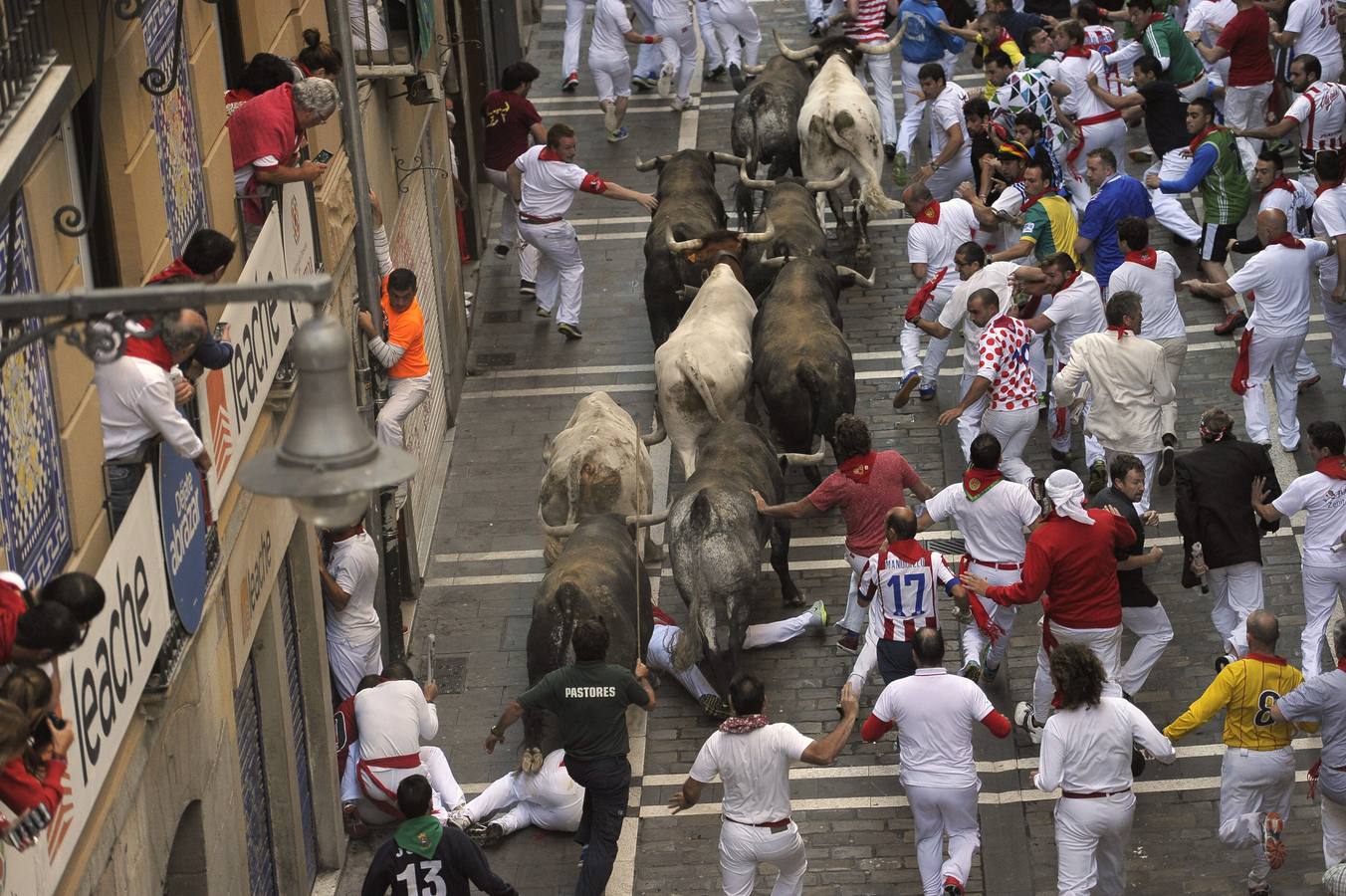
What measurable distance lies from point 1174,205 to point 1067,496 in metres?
8.24

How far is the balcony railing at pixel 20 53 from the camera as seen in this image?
291 inches

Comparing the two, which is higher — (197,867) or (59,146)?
(59,146)

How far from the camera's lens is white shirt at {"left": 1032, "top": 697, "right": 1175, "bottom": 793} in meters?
10.5

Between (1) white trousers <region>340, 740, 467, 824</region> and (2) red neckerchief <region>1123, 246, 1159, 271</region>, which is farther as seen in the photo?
(2) red neckerchief <region>1123, 246, 1159, 271</region>

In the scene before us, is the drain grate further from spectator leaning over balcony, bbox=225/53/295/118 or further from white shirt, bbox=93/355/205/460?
white shirt, bbox=93/355/205/460

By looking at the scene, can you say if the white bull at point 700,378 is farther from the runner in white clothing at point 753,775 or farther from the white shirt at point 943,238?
the runner in white clothing at point 753,775

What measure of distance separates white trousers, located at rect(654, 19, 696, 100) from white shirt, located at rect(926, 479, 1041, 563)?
40.8ft

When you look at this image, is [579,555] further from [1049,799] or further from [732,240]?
[732,240]

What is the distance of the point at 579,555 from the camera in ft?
44.1

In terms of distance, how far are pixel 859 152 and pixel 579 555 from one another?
7.96 m

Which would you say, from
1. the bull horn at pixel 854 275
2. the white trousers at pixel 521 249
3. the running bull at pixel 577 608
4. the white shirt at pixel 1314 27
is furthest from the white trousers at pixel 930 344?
the white shirt at pixel 1314 27

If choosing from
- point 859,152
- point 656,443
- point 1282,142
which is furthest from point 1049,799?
point 1282,142

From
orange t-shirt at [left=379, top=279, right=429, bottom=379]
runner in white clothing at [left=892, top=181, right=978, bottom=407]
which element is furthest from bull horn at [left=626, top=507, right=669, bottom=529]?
runner in white clothing at [left=892, top=181, right=978, bottom=407]

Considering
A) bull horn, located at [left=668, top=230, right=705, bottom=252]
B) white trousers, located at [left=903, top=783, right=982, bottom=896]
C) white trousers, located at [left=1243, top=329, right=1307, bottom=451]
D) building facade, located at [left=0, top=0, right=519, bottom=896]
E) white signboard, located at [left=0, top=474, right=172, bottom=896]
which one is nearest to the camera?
white signboard, located at [left=0, top=474, right=172, bottom=896]
